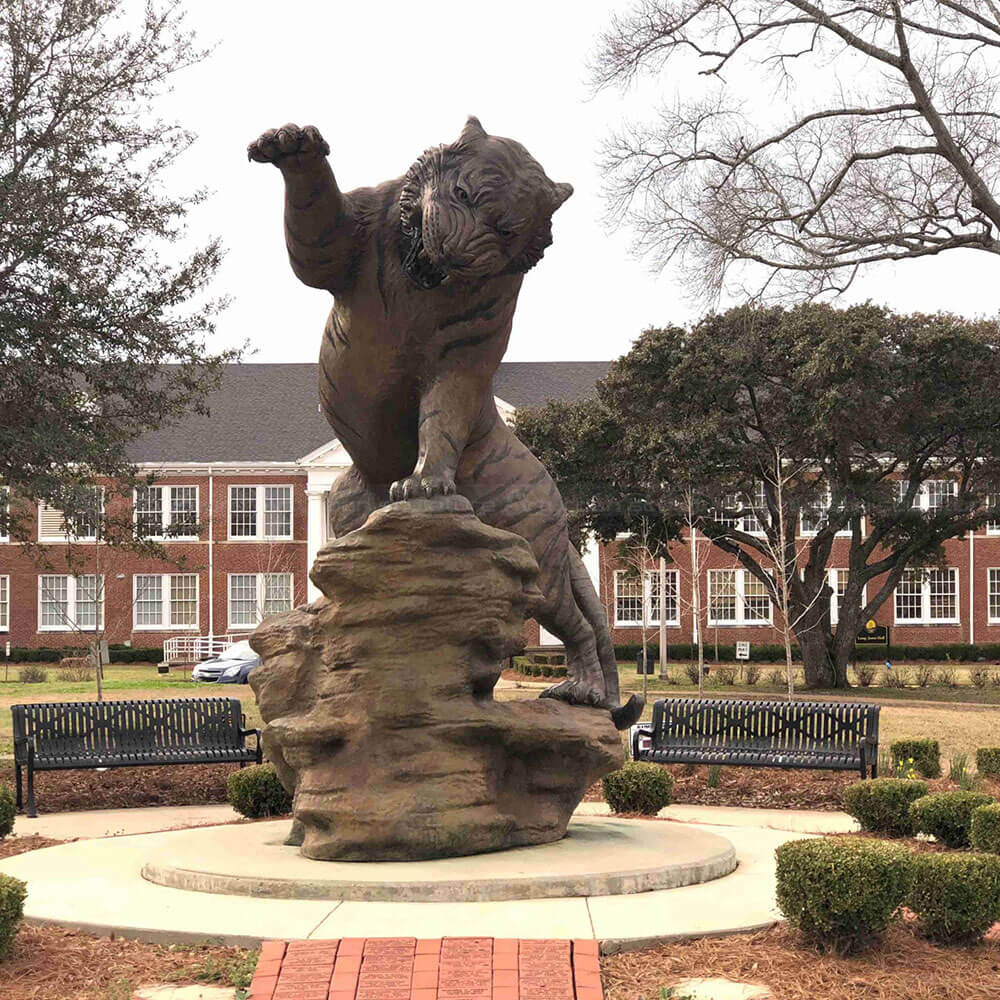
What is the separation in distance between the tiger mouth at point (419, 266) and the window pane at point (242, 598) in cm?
4260

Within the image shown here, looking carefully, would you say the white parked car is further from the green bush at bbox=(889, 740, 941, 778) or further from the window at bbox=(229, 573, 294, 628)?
the green bush at bbox=(889, 740, 941, 778)

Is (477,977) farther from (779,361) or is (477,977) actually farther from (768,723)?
(779,361)

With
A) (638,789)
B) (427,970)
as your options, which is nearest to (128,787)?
(638,789)

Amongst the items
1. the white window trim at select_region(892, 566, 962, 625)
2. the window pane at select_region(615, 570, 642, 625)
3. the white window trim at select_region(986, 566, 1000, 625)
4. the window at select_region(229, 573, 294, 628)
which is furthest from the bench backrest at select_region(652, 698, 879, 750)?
the white window trim at select_region(986, 566, 1000, 625)

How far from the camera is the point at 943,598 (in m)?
48.0

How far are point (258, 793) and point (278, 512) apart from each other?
39.4 meters

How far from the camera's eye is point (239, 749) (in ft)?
39.8

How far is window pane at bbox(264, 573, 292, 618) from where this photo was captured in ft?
155

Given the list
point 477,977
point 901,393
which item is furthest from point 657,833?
point 901,393

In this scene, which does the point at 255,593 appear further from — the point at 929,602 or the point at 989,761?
the point at 989,761

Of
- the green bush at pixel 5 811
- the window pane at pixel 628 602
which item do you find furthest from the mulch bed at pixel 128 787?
the window pane at pixel 628 602

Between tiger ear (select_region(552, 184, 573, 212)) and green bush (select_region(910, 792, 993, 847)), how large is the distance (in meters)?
4.31

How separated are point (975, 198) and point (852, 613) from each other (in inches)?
530

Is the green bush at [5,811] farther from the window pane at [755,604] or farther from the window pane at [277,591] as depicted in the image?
the window pane at [755,604]
